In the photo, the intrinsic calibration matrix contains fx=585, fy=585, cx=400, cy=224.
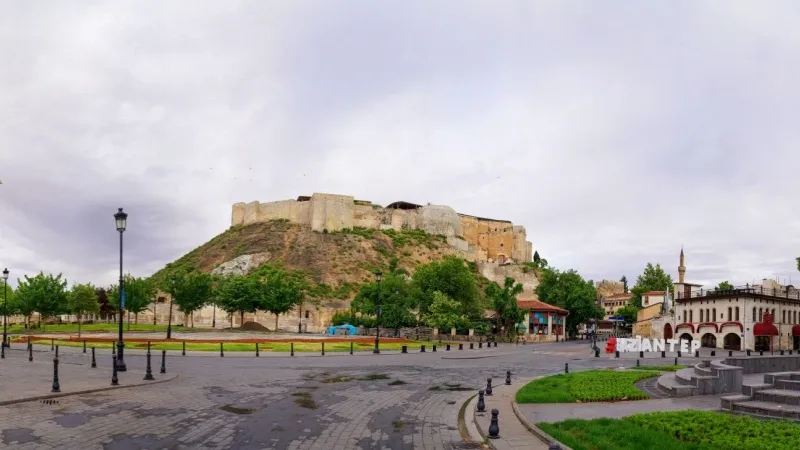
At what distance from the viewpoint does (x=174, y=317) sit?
337 feet

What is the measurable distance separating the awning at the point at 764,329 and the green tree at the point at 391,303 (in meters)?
34.3

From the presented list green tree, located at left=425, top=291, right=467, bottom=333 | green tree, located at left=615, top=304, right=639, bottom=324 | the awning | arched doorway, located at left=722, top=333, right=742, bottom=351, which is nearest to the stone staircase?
the awning

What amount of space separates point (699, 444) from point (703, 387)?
7.83 meters

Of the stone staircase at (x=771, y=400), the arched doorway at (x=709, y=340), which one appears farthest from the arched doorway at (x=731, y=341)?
the stone staircase at (x=771, y=400)

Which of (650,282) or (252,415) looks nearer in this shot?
(252,415)

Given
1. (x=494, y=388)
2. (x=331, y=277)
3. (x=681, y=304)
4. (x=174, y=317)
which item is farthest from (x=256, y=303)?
(x=494, y=388)

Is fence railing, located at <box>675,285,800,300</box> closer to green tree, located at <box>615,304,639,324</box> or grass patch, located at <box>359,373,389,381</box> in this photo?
green tree, located at <box>615,304,639,324</box>

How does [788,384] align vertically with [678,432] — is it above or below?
above

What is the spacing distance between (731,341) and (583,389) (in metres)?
48.4

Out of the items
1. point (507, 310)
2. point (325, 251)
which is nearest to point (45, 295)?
point (507, 310)

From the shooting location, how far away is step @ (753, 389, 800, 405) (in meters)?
12.7

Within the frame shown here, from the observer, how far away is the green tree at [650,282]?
4523 inches

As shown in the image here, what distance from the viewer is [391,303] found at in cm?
7019

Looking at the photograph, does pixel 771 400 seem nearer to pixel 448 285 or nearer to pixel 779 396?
pixel 779 396
